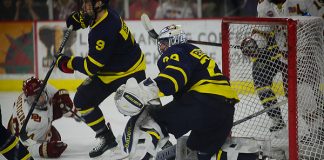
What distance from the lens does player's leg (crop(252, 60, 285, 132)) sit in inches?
181

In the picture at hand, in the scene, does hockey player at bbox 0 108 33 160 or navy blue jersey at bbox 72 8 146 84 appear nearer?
hockey player at bbox 0 108 33 160

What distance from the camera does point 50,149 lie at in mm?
5066

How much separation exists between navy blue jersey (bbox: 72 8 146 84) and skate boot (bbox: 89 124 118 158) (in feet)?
1.25

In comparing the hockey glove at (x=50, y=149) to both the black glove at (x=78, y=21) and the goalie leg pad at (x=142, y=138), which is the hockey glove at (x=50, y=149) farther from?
the goalie leg pad at (x=142, y=138)

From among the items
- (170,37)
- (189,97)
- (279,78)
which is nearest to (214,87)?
(189,97)

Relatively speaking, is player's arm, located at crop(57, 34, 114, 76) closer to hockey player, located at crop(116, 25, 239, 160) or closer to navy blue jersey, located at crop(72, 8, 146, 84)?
navy blue jersey, located at crop(72, 8, 146, 84)

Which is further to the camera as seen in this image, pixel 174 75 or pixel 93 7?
pixel 93 7

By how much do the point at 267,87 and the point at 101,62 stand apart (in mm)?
1049

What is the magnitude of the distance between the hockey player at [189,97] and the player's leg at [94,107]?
103 cm

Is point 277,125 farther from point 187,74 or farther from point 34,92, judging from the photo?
point 34,92

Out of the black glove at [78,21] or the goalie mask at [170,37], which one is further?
the black glove at [78,21]

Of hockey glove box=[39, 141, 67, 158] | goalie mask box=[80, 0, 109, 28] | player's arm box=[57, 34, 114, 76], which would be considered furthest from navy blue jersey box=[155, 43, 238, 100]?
hockey glove box=[39, 141, 67, 158]

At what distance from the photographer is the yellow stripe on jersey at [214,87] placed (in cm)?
388

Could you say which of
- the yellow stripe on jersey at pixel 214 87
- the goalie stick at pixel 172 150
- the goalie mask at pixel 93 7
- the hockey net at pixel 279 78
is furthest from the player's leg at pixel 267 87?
the goalie mask at pixel 93 7
